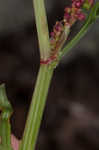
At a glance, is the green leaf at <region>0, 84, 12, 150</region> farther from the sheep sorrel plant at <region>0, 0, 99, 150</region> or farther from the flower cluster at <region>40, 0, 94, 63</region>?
the flower cluster at <region>40, 0, 94, 63</region>

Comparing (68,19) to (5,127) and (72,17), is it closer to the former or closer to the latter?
(72,17)

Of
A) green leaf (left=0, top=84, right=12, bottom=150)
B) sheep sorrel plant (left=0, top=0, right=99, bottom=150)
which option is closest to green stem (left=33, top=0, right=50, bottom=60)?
sheep sorrel plant (left=0, top=0, right=99, bottom=150)

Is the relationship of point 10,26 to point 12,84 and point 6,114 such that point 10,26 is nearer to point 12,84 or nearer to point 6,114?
point 12,84

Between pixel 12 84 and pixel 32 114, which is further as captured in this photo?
pixel 12 84

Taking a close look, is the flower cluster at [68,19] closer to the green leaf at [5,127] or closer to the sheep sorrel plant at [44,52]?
the sheep sorrel plant at [44,52]

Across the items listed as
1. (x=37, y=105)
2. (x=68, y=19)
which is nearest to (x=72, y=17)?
(x=68, y=19)

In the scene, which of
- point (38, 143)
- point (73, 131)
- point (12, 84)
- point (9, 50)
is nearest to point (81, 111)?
point (73, 131)

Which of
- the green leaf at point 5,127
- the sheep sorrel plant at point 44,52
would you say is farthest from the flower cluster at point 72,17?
the green leaf at point 5,127

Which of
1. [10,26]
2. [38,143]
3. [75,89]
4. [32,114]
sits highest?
[32,114]

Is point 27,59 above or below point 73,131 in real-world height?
above
